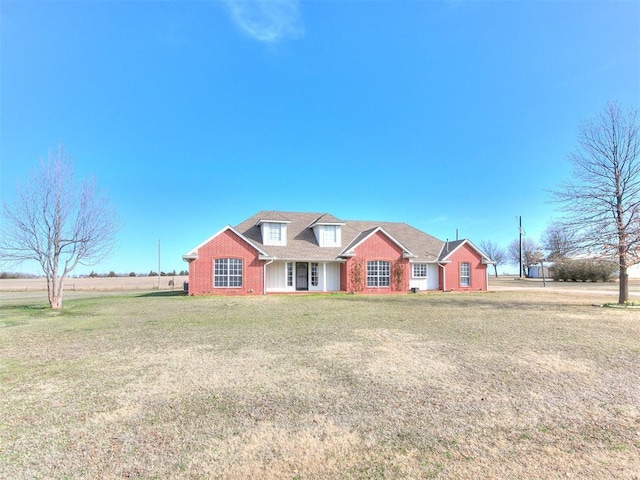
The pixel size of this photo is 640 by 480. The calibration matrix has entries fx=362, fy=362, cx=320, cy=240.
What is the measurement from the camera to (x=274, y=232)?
25.9m

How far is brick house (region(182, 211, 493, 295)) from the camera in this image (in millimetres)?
23094

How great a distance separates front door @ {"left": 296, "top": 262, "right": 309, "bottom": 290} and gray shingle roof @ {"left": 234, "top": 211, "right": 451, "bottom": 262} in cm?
146

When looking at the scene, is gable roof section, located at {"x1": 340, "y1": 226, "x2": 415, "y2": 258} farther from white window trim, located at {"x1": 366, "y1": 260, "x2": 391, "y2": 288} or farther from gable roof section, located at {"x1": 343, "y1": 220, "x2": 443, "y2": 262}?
white window trim, located at {"x1": 366, "y1": 260, "x2": 391, "y2": 288}

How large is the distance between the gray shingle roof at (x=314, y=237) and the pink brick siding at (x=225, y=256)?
4.10 feet

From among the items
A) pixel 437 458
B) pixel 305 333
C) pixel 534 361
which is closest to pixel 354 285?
pixel 305 333

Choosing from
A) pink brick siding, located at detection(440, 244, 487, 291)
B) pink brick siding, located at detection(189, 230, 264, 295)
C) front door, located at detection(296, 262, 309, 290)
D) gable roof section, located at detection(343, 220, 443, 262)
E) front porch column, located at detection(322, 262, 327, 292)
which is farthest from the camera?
pink brick siding, located at detection(440, 244, 487, 291)

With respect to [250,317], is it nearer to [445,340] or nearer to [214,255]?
[445,340]

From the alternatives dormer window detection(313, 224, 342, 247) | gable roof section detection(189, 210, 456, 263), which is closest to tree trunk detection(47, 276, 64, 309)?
gable roof section detection(189, 210, 456, 263)

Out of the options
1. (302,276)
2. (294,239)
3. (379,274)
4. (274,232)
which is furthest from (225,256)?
(379,274)

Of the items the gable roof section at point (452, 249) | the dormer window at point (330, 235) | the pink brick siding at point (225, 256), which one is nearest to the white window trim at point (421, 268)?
the gable roof section at point (452, 249)

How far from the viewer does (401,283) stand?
26.4 meters

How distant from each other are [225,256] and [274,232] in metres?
4.29

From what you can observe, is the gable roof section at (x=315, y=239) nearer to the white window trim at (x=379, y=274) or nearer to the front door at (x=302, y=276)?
the front door at (x=302, y=276)

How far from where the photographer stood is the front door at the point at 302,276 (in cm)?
2627
